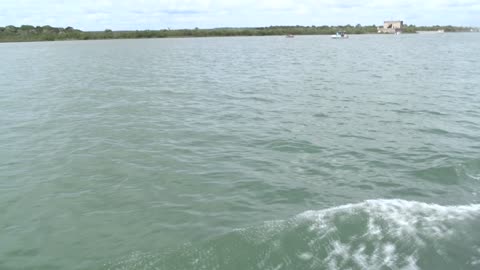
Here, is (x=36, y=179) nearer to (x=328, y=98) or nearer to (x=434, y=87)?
(x=328, y=98)

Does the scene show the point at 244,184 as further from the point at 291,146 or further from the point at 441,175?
the point at 441,175

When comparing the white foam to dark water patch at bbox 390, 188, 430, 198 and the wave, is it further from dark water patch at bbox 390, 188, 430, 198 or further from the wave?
dark water patch at bbox 390, 188, 430, 198

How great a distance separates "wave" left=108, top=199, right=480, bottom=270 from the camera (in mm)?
8656

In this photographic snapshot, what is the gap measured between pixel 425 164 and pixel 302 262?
788 centimetres

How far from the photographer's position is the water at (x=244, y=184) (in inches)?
360

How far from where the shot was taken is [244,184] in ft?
43.0

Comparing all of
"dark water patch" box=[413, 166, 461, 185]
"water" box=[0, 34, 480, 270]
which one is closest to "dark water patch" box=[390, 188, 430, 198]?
"water" box=[0, 34, 480, 270]

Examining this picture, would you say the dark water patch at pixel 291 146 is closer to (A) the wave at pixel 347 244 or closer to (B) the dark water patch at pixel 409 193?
(B) the dark water patch at pixel 409 193

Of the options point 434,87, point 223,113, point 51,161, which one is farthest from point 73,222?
point 434,87

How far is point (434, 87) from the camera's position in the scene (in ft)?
104

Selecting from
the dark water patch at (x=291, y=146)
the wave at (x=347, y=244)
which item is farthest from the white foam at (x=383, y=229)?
the dark water patch at (x=291, y=146)

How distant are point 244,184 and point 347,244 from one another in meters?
4.58

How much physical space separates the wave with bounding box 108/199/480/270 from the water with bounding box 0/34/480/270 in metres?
0.04

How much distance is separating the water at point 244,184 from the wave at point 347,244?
0.04 metres
